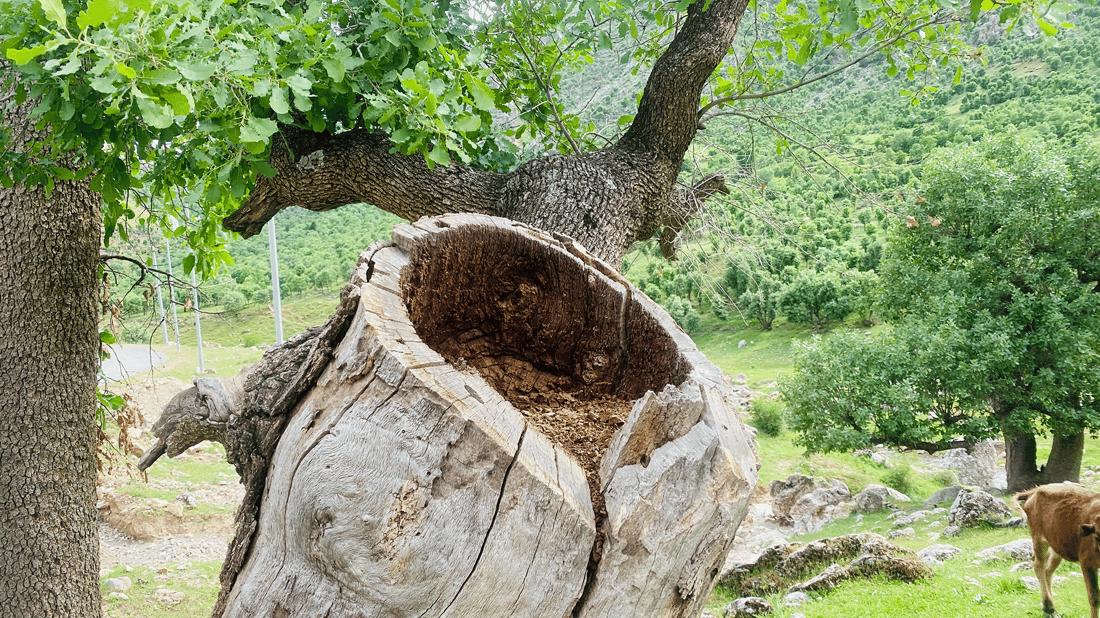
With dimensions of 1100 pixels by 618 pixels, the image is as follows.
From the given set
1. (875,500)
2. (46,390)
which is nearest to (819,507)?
(875,500)

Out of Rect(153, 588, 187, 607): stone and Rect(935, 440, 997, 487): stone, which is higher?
Rect(153, 588, 187, 607): stone

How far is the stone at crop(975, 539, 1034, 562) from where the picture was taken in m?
7.31

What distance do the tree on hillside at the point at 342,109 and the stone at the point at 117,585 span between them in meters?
3.98

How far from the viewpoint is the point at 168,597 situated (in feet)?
21.0

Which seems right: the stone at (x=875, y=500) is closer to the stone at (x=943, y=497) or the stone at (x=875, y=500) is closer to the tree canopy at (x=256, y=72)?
the stone at (x=943, y=497)

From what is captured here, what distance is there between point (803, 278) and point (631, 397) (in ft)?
80.6

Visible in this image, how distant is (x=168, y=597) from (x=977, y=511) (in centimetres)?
1036

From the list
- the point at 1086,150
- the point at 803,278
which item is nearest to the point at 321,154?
the point at 1086,150

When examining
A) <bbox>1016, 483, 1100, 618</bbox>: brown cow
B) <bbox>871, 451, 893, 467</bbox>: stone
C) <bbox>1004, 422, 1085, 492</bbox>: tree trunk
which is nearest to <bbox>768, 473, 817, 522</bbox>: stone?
<bbox>871, 451, 893, 467</bbox>: stone

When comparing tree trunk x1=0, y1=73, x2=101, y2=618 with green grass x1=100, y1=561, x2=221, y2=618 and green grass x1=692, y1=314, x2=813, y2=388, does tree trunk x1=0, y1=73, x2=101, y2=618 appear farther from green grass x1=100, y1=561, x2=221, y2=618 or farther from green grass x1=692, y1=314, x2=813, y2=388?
green grass x1=692, y1=314, x2=813, y2=388

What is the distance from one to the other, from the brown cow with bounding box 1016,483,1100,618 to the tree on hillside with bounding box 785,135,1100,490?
4.04 m

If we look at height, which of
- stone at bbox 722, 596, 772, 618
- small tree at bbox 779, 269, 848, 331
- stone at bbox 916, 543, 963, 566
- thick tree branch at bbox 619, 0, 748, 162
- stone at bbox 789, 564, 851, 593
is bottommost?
stone at bbox 916, 543, 963, 566

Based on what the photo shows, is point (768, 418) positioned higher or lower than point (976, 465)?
higher

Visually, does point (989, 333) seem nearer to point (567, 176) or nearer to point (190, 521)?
point (567, 176)
